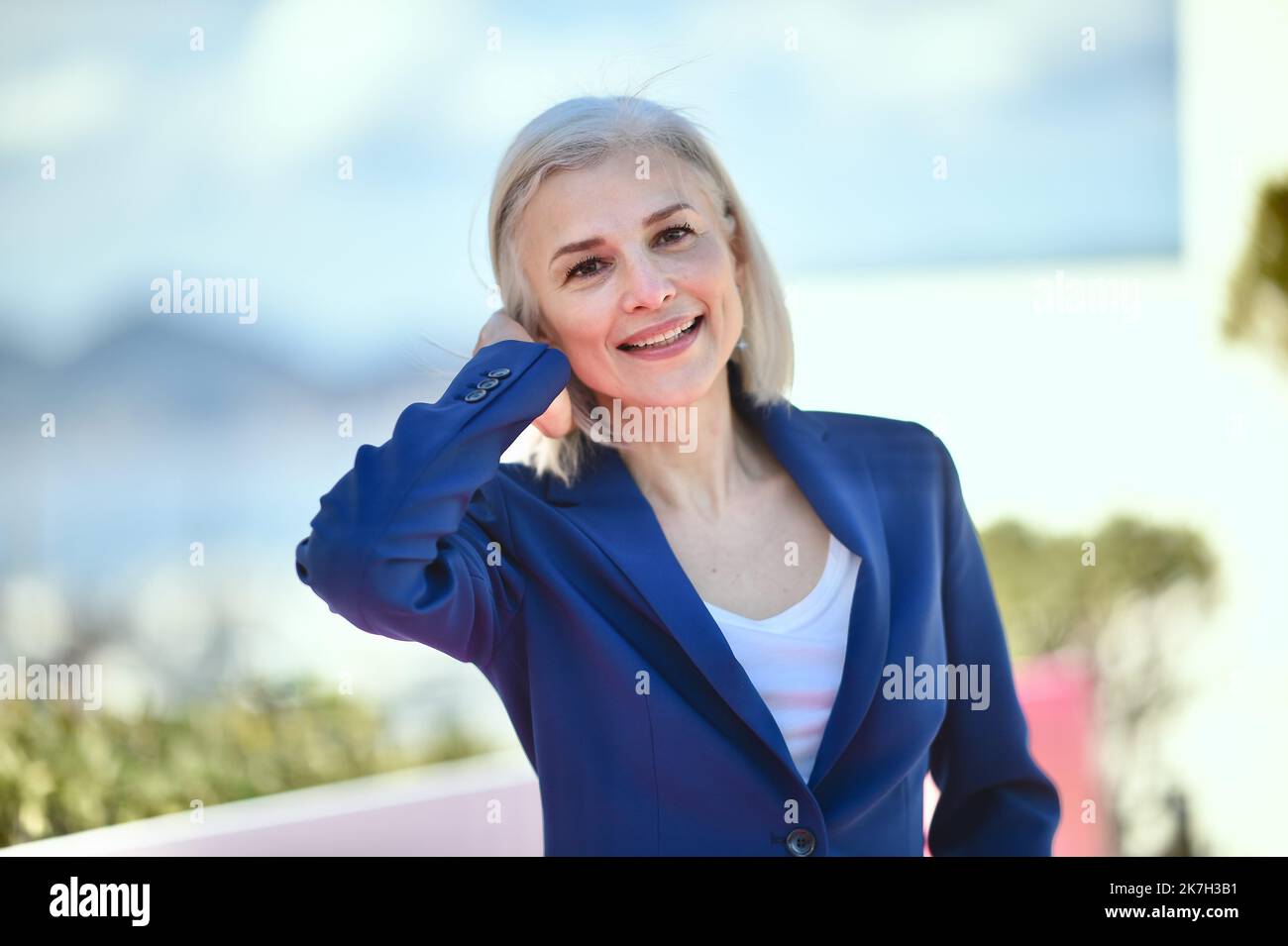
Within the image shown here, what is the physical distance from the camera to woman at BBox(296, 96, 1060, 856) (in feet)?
6.42

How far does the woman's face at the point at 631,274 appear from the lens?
201cm

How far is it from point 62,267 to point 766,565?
2.75 meters

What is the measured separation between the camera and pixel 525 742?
2170mm

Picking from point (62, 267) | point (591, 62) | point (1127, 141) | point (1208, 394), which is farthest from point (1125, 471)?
point (62, 267)

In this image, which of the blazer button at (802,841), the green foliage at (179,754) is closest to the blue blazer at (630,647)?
the blazer button at (802,841)

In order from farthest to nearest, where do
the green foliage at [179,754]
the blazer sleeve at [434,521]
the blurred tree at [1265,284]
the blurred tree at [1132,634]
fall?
1. the blurred tree at [1132,634]
2. the blurred tree at [1265,284]
3. the green foliage at [179,754]
4. the blazer sleeve at [434,521]

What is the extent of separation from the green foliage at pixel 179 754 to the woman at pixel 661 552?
1.65 m

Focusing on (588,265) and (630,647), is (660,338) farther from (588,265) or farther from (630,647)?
(630,647)

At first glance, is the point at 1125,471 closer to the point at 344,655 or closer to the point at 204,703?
the point at 344,655

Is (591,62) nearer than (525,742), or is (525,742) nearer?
(525,742)

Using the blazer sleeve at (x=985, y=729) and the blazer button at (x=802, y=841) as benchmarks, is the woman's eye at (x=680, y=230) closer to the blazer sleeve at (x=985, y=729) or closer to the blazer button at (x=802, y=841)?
the blazer sleeve at (x=985, y=729)

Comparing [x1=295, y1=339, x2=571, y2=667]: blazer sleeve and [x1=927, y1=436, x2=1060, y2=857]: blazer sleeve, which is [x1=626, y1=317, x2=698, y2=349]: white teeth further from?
[x1=927, y1=436, x2=1060, y2=857]: blazer sleeve

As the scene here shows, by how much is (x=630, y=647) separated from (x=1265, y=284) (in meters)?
3.10
